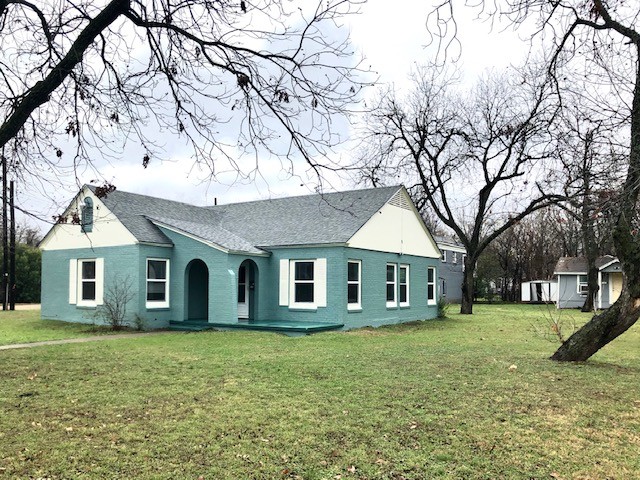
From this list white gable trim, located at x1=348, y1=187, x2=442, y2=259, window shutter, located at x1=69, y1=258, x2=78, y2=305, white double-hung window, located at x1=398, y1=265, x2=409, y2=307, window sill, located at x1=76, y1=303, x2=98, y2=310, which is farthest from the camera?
white double-hung window, located at x1=398, y1=265, x2=409, y2=307

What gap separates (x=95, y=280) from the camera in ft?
66.8

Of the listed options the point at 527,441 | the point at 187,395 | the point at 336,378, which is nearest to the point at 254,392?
the point at 187,395

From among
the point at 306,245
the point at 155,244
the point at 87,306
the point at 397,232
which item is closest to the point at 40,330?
the point at 87,306

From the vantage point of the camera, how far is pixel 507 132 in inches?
1139

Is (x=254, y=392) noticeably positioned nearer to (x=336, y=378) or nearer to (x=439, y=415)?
(x=336, y=378)

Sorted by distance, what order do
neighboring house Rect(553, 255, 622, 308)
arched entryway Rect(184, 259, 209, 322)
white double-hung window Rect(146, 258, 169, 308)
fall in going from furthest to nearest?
neighboring house Rect(553, 255, 622, 308), arched entryway Rect(184, 259, 209, 322), white double-hung window Rect(146, 258, 169, 308)

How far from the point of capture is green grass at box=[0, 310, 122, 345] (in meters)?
16.3

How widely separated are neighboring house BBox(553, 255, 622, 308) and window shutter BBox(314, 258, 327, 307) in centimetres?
2705

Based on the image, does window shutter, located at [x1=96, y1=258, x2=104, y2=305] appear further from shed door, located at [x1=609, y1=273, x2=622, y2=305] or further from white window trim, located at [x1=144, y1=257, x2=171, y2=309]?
shed door, located at [x1=609, y1=273, x2=622, y2=305]

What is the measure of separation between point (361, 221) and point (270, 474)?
15.4 m

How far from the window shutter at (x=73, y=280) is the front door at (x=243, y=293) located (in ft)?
20.8

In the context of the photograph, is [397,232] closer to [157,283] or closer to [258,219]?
[258,219]

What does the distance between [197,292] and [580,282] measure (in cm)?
3138

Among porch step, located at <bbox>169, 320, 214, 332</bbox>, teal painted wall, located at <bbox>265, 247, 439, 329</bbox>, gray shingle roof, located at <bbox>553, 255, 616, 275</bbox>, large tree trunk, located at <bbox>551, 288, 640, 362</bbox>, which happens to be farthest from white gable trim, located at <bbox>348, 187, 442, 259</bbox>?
gray shingle roof, located at <bbox>553, 255, 616, 275</bbox>
